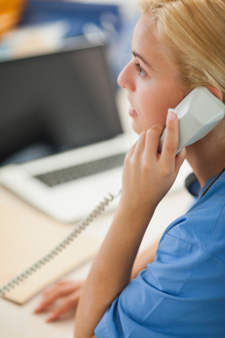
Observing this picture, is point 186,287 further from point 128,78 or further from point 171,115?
point 128,78

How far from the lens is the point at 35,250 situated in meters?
0.97

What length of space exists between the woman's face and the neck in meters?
0.08

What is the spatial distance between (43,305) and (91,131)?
2.62ft

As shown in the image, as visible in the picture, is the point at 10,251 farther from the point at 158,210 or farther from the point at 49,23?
the point at 49,23

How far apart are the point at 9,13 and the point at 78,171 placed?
0.85 metres

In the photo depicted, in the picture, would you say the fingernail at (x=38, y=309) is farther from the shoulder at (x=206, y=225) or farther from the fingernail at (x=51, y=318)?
the shoulder at (x=206, y=225)

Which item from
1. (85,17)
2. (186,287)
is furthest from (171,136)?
(85,17)

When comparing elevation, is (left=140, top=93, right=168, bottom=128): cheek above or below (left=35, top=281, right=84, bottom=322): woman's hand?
above

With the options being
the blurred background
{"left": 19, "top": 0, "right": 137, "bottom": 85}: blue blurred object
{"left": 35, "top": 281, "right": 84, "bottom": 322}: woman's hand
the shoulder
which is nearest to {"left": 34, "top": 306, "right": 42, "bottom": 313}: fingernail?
{"left": 35, "top": 281, "right": 84, "bottom": 322}: woman's hand

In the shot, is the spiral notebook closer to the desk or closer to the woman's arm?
the desk

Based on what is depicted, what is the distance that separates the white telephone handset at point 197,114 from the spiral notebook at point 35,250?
0.26m

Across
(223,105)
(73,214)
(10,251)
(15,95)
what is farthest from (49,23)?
(223,105)

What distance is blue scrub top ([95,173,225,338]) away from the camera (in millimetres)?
643

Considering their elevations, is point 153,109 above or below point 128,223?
above
